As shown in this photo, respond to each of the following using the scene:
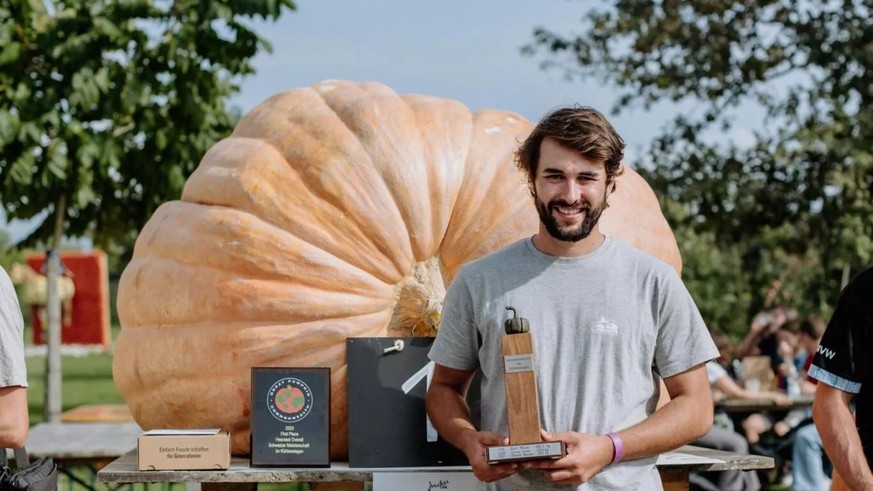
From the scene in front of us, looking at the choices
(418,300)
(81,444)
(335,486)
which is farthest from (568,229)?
(81,444)

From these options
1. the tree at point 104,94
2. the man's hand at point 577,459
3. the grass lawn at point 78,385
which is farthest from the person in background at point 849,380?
the grass lawn at point 78,385

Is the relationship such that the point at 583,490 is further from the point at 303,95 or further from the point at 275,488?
the point at 275,488

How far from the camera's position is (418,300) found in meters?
3.31

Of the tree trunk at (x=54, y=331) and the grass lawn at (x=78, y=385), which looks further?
the grass lawn at (x=78, y=385)

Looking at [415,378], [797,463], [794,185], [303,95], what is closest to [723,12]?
[794,185]

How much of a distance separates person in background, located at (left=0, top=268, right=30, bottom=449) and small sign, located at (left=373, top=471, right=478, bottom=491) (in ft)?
3.22

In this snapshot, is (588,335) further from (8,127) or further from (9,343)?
(8,127)

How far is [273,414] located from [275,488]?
4647 millimetres

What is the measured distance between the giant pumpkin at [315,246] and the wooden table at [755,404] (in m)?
4.42

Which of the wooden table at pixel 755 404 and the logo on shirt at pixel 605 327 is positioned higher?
the logo on shirt at pixel 605 327

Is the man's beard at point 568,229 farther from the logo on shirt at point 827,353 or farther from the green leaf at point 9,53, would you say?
the green leaf at point 9,53

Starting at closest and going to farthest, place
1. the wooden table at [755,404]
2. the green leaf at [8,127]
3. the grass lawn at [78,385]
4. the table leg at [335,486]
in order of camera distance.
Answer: the table leg at [335,486], the green leaf at [8,127], the wooden table at [755,404], the grass lawn at [78,385]

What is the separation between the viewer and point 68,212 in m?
8.18

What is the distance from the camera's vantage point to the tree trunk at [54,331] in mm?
7566
